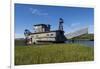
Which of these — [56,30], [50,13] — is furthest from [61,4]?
[56,30]

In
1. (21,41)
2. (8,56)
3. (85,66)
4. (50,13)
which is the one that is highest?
(50,13)

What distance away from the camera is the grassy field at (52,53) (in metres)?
2.24

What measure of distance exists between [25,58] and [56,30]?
52cm

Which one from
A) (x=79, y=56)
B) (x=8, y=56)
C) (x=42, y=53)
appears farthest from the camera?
(x=79, y=56)

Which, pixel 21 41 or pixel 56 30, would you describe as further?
pixel 56 30

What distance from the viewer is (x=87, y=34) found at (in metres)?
2.53

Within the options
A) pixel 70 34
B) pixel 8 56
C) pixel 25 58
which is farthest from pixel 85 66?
pixel 8 56

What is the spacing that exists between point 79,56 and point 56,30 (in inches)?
18.4

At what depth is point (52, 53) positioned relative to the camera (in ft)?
7.73

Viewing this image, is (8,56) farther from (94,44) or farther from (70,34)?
(94,44)

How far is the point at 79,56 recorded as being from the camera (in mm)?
2469

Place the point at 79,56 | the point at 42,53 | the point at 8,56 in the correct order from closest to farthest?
the point at 8,56 → the point at 42,53 → the point at 79,56

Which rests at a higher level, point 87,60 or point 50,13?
point 50,13

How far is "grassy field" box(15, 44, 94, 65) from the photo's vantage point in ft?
7.34
